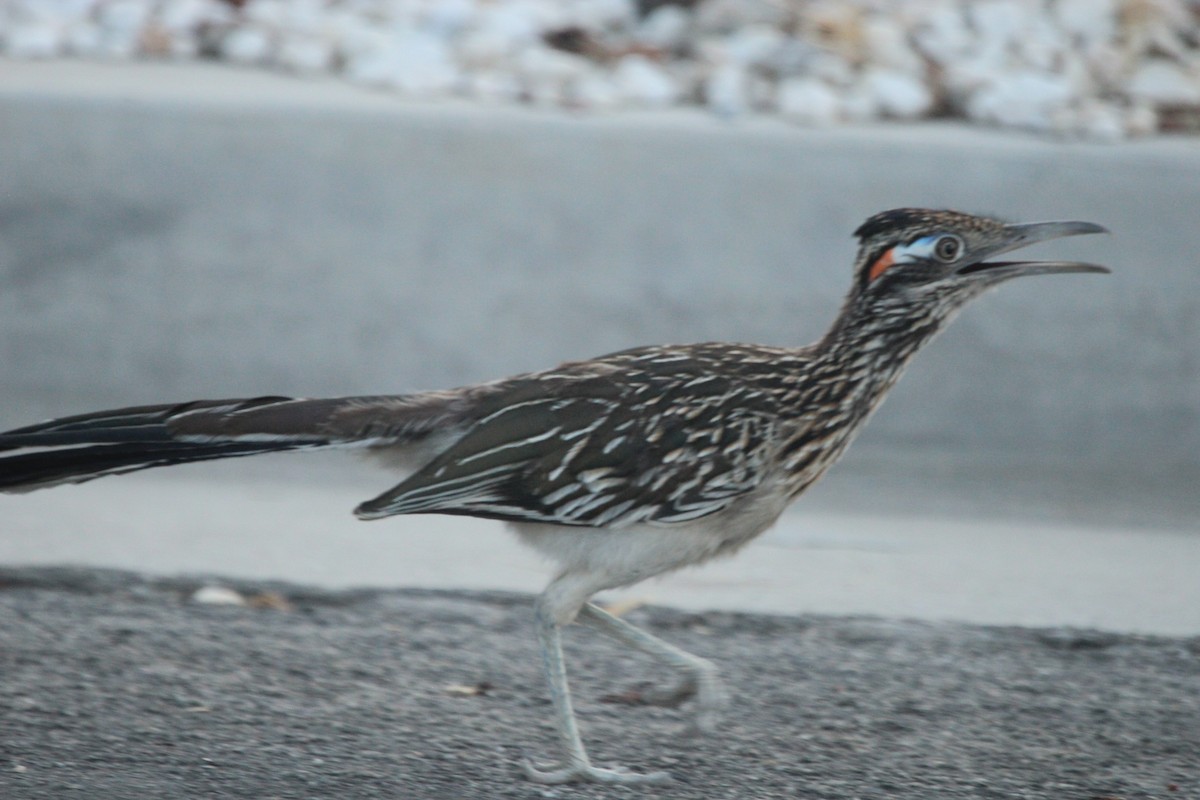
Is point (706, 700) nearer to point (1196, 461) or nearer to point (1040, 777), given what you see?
point (1040, 777)

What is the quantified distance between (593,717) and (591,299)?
10.2ft

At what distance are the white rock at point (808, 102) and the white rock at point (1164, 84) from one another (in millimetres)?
1446

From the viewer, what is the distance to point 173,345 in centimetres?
743

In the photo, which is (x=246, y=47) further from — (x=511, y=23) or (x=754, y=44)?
(x=754, y=44)

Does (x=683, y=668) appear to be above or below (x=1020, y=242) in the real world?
below

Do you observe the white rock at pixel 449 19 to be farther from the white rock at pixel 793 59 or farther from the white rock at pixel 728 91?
the white rock at pixel 793 59

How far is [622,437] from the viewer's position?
13.5ft

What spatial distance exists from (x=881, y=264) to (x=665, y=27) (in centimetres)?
480

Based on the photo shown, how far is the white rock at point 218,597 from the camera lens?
5309 millimetres

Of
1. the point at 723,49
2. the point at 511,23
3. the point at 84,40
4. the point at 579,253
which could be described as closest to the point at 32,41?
the point at 84,40

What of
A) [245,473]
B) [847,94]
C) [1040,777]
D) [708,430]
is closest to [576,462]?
[708,430]

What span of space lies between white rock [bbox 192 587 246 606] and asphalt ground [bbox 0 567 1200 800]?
0.05 metres

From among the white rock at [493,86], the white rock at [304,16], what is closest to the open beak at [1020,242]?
the white rock at [493,86]

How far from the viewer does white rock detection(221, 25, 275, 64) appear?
28.2 ft
